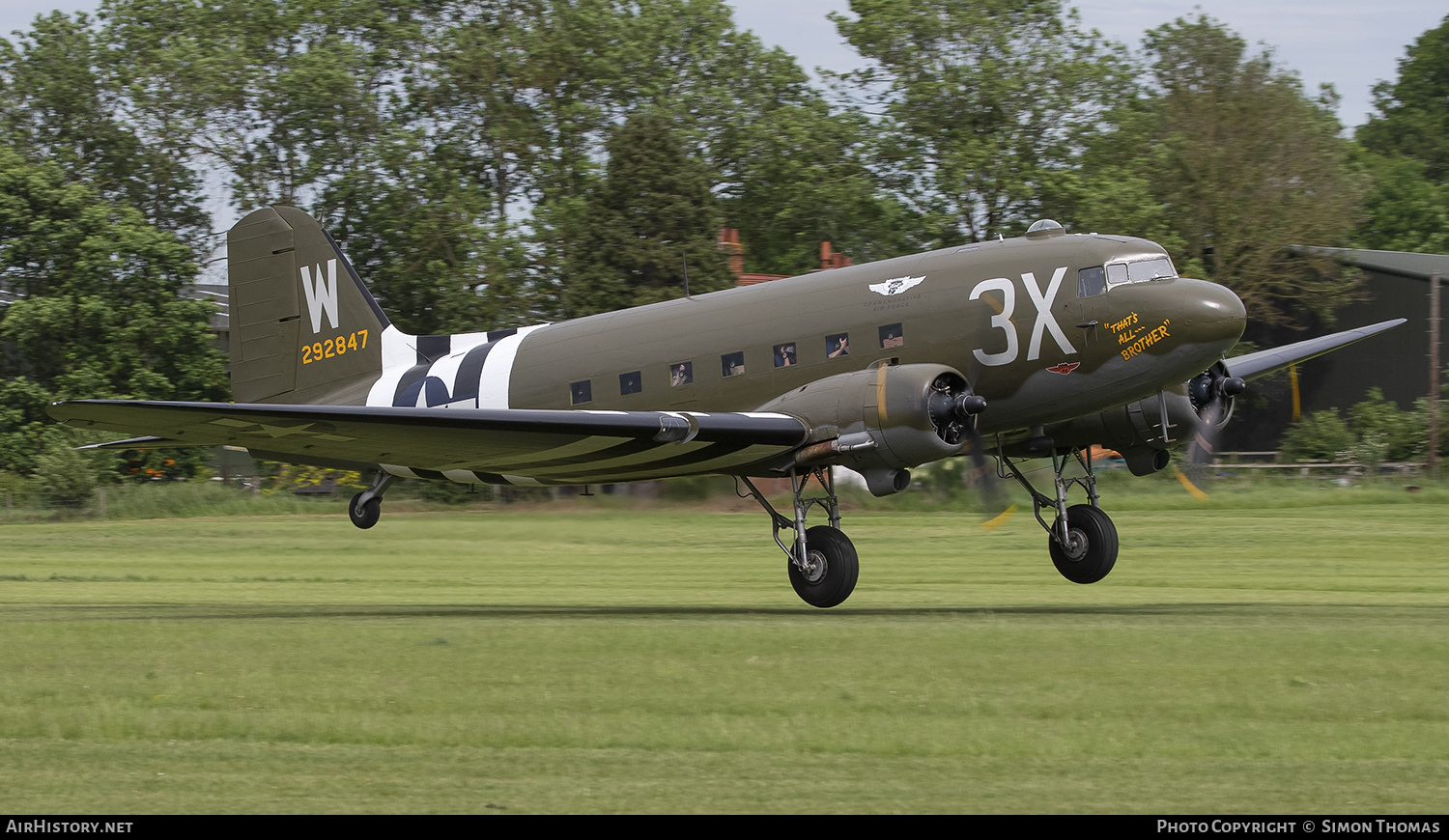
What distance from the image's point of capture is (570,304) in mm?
57406

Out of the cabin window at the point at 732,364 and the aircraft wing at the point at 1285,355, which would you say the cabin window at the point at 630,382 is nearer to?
the cabin window at the point at 732,364

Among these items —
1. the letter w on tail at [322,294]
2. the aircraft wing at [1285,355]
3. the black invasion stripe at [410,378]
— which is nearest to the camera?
the aircraft wing at [1285,355]

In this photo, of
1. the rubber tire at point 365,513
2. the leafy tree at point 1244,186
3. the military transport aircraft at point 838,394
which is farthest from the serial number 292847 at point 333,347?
the leafy tree at point 1244,186

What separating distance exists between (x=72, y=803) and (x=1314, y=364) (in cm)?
6204

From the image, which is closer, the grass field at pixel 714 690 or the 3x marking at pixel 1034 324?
the grass field at pixel 714 690

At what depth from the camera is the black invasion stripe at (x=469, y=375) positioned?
22781 millimetres

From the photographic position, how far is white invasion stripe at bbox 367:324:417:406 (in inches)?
940

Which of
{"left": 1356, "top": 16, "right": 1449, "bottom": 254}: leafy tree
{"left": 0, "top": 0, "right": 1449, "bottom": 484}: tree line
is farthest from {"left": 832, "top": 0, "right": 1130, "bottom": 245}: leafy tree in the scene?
{"left": 1356, "top": 16, "right": 1449, "bottom": 254}: leafy tree

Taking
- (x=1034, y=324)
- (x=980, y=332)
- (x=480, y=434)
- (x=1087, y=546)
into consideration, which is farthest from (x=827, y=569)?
(x=480, y=434)

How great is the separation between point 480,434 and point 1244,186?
5462 cm

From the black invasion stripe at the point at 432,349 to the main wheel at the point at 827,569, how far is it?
7507mm

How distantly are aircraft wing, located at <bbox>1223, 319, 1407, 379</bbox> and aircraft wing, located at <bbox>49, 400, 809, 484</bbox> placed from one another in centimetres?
772

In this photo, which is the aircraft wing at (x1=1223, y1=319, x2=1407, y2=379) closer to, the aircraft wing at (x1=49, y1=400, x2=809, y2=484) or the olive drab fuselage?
the olive drab fuselage
